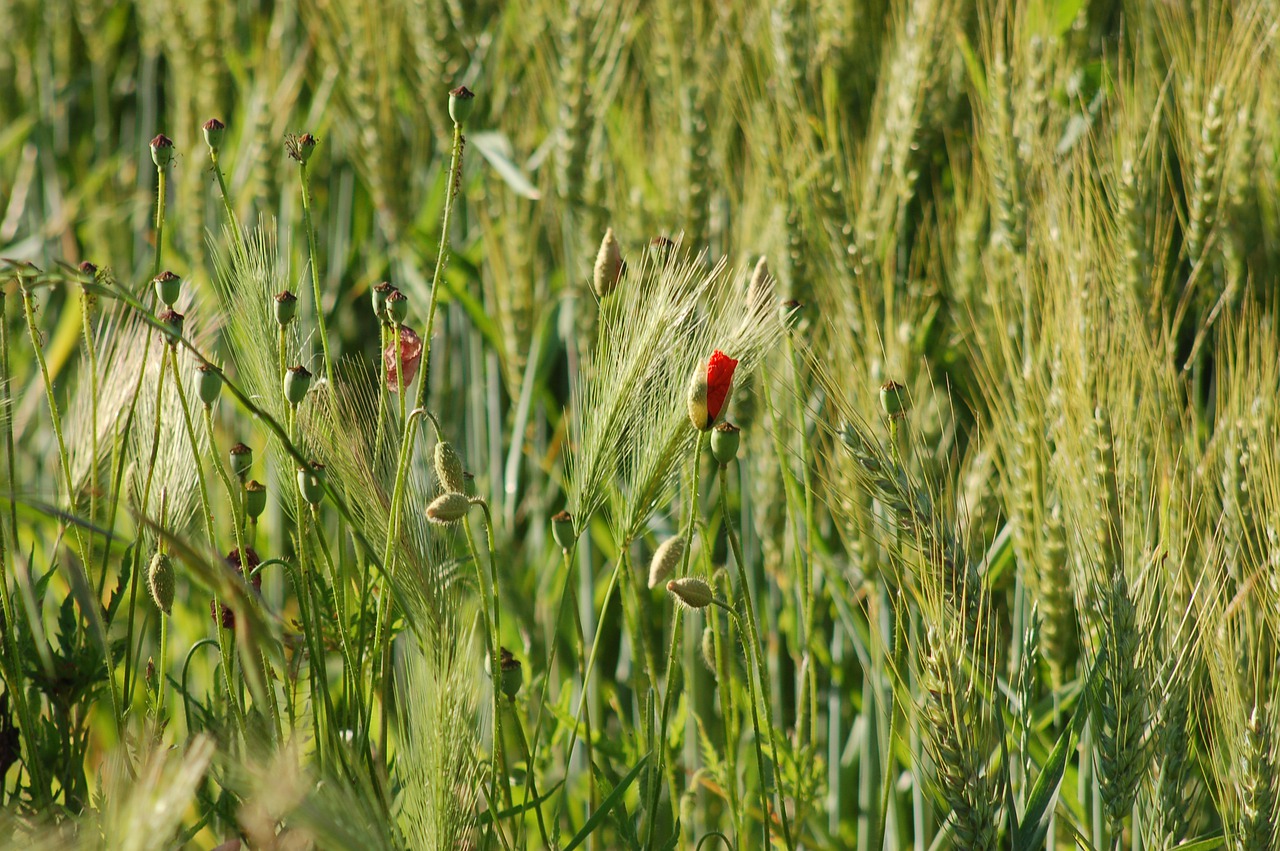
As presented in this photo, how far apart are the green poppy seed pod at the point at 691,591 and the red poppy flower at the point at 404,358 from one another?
191mm

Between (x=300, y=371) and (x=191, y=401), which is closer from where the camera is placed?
(x=300, y=371)

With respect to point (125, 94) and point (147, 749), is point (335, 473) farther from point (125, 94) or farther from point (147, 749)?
point (125, 94)

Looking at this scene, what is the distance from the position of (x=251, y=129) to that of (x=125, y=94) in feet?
2.45

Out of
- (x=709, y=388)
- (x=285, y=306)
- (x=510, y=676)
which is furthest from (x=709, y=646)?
(x=285, y=306)

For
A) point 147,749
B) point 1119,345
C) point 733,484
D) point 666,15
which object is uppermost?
→ point 666,15

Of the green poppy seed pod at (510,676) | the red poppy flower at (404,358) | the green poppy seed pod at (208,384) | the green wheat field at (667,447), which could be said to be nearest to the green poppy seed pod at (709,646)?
the green wheat field at (667,447)

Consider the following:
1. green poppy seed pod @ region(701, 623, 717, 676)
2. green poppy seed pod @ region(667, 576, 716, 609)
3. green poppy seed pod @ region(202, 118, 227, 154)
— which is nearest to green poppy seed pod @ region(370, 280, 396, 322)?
green poppy seed pod @ region(202, 118, 227, 154)

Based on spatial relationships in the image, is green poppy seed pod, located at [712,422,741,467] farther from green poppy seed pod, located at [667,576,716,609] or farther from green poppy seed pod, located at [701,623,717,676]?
green poppy seed pod, located at [701,623,717,676]

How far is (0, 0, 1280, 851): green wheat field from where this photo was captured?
1.99ft

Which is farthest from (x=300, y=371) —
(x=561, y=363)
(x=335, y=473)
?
(x=561, y=363)

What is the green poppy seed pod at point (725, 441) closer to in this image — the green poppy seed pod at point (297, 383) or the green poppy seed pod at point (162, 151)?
the green poppy seed pod at point (297, 383)

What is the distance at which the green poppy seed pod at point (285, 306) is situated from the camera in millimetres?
568

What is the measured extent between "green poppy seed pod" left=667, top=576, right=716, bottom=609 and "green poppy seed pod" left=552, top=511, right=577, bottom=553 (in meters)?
0.09

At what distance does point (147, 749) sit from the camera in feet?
1.83
